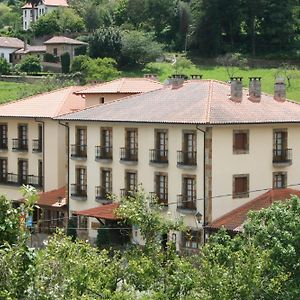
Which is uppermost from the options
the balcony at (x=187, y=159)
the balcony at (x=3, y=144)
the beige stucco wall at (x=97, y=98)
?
the beige stucco wall at (x=97, y=98)

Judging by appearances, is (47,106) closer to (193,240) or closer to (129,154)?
(129,154)

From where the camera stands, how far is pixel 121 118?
4528cm

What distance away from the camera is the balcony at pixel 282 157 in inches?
1739

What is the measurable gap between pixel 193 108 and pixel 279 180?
5.06 meters

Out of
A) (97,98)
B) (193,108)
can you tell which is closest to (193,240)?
(193,108)

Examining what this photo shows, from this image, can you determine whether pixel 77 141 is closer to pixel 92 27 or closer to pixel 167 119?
pixel 167 119

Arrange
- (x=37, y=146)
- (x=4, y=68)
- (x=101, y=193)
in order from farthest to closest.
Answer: (x=4, y=68)
(x=37, y=146)
(x=101, y=193)

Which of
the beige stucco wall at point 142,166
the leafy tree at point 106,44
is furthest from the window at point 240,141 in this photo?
the leafy tree at point 106,44

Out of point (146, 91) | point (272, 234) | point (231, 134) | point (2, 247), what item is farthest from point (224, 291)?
point (146, 91)

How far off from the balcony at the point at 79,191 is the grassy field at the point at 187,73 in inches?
1473

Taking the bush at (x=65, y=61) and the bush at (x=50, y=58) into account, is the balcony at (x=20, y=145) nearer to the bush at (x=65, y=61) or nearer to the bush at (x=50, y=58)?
the bush at (x=65, y=61)

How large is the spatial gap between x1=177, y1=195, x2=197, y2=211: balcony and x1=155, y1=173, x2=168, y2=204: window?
0.85 m

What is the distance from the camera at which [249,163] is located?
143ft

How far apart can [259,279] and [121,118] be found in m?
22.3
